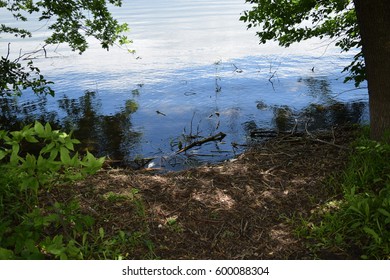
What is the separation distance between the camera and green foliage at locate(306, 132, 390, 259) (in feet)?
10.6

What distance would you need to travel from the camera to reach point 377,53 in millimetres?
4977

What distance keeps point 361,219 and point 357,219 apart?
2.9 inches

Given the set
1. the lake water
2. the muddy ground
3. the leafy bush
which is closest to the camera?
the leafy bush

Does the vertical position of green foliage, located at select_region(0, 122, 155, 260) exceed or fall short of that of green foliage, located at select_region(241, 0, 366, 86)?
it falls short

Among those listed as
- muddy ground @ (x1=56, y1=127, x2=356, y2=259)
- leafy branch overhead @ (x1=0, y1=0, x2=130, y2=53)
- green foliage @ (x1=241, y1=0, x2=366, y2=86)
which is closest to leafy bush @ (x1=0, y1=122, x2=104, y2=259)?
muddy ground @ (x1=56, y1=127, x2=356, y2=259)

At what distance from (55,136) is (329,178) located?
3650 mm

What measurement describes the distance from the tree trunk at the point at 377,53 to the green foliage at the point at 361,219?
0.96m

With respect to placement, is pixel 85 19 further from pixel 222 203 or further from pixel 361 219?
pixel 361 219

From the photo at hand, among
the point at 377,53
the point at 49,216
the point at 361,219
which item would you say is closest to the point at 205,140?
the point at 377,53

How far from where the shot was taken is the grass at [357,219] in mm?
3234

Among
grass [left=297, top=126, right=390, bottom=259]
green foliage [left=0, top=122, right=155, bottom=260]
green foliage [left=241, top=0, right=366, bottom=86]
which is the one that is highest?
green foliage [left=241, top=0, right=366, bottom=86]

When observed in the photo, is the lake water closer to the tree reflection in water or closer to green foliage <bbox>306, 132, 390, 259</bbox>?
the tree reflection in water

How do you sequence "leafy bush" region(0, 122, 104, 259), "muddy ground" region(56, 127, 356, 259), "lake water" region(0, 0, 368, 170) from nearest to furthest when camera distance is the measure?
"leafy bush" region(0, 122, 104, 259) → "muddy ground" region(56, 127, 356, 259) → "lake water" region(0, 0, 368, 170)

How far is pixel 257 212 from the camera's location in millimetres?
4133
